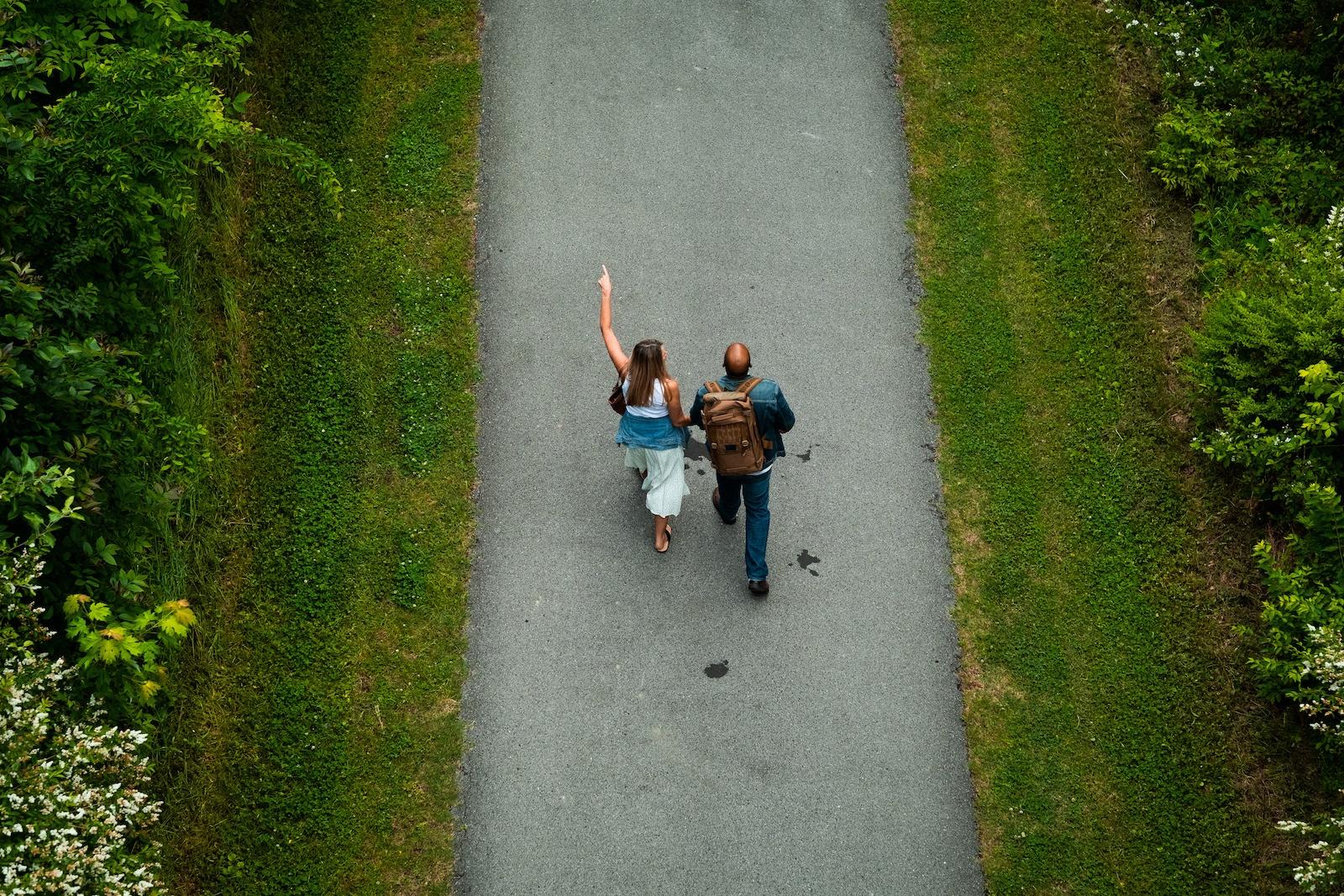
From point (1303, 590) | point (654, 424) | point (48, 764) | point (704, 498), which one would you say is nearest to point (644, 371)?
point (654, 424)

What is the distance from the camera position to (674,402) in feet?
24.9

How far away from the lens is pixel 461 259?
9.59m

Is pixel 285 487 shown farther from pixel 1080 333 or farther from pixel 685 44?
pixel 1080 333

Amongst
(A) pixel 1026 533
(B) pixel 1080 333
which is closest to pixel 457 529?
(A) pixel 1026 533

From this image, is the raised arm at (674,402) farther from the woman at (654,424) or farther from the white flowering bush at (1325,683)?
the white flowering bush at (1325,683)

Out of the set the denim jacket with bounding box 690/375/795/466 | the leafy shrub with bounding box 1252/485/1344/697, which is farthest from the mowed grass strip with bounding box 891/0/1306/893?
the denim jacket with bounding box 690/375/795/466

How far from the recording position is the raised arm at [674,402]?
753 centimetres

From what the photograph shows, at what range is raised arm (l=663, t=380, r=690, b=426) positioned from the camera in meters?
7.53

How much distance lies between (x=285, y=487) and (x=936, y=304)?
5711 millimetres

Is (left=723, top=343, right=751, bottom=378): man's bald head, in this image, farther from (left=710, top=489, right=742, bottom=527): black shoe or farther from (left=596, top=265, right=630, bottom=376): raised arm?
(left=710, top=489, right=742, bottom=527): black shoe

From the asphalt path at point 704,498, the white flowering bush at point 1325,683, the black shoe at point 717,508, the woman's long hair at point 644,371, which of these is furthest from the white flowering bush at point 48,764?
the white flowering bush at point 1325,683

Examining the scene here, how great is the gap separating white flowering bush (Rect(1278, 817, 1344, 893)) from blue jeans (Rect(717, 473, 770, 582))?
12.4 feet

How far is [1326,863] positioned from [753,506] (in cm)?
429

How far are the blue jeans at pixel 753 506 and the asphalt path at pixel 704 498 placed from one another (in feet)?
1.21
